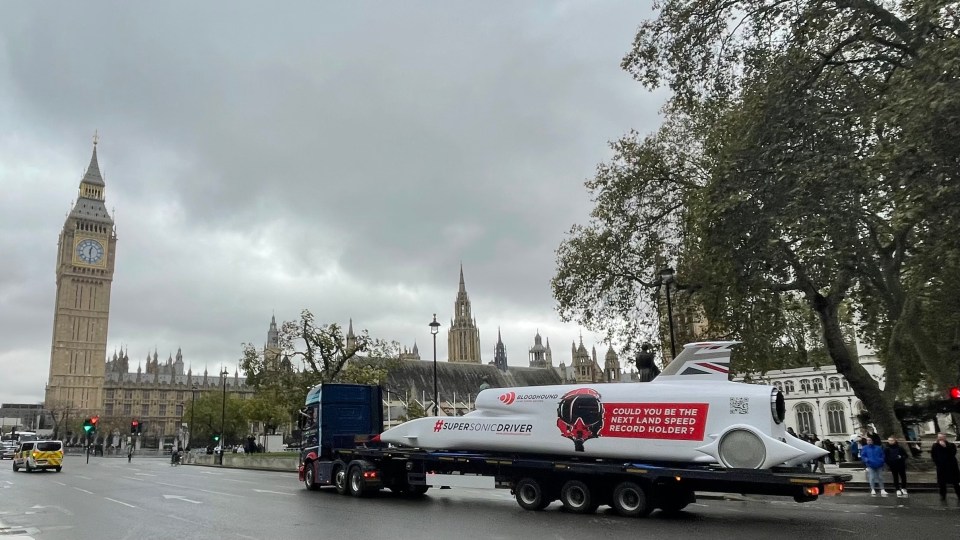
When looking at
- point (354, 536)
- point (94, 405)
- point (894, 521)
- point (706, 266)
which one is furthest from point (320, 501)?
point (94, 405)

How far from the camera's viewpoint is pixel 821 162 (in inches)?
685

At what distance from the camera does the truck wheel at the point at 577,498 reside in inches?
564

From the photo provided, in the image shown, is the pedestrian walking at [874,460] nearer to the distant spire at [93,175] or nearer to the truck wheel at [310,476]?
the truck wheel at [310,476]

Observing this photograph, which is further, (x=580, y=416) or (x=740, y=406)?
(x=580, y=416)

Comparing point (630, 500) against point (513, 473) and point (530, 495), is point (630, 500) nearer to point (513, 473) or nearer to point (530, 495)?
point (530, 495)

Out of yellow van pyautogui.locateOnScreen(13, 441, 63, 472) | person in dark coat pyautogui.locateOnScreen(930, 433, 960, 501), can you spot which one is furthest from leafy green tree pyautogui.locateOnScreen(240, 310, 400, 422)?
person in dark coat pyautogui.locateOnScreen(930, 433, 960, 501)

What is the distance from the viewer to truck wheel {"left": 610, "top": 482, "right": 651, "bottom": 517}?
13.6 meters

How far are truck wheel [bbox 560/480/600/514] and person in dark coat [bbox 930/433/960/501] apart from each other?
875cm

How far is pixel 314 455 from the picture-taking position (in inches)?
838

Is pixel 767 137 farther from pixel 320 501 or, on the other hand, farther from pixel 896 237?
pixel 320 501

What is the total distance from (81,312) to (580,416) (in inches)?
5833

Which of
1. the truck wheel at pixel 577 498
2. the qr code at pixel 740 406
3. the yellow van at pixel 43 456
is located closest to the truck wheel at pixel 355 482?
the truck wheel at pixel 577 498

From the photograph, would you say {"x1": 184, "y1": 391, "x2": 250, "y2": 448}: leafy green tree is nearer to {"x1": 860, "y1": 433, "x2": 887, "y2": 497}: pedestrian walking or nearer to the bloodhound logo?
the bloodhound logo

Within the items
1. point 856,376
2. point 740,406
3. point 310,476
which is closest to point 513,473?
point 740,406
